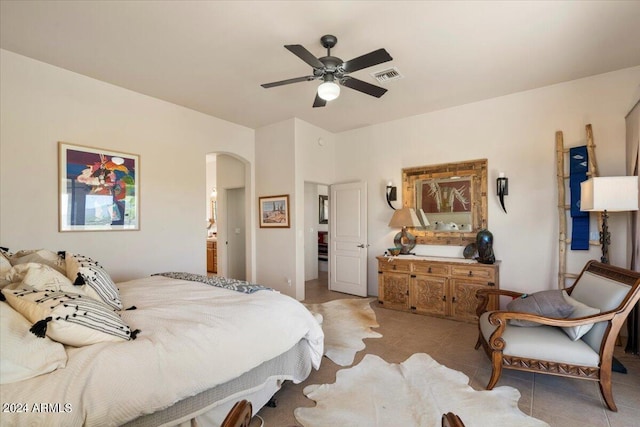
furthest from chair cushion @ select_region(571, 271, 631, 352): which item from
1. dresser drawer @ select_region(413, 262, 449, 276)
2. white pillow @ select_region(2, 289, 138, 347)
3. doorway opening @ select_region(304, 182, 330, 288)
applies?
doorway opening @ select_region(304, 182, 330, 288)

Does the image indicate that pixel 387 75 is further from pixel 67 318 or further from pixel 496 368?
pixel 67 318

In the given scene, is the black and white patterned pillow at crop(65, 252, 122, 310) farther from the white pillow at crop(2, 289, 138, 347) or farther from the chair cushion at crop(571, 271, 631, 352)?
the chair cushion at crop(571, 271, 631, 352)

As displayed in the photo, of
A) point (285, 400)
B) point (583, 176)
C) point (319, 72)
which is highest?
point (319, 72)

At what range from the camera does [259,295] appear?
2.35 metres

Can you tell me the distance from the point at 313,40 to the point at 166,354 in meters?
2.75

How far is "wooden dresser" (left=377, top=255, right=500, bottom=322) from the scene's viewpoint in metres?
3.80

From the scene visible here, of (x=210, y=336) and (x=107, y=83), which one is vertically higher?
(x=107, y=83)

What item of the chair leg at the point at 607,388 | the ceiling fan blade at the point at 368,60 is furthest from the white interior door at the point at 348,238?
the chair leg at the point at 607,388

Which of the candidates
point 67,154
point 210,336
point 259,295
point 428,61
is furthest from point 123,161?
point 428,61

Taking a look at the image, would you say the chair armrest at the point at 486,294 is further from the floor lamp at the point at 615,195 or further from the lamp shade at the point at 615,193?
the lamp shade at the point at 615,193

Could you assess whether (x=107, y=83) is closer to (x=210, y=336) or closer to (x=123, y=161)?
(x=123, y=161)

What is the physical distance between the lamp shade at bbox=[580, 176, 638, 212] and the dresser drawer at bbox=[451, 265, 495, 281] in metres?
1.33

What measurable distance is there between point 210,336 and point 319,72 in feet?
7.45

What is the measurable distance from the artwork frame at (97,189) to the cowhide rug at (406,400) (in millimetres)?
3085
